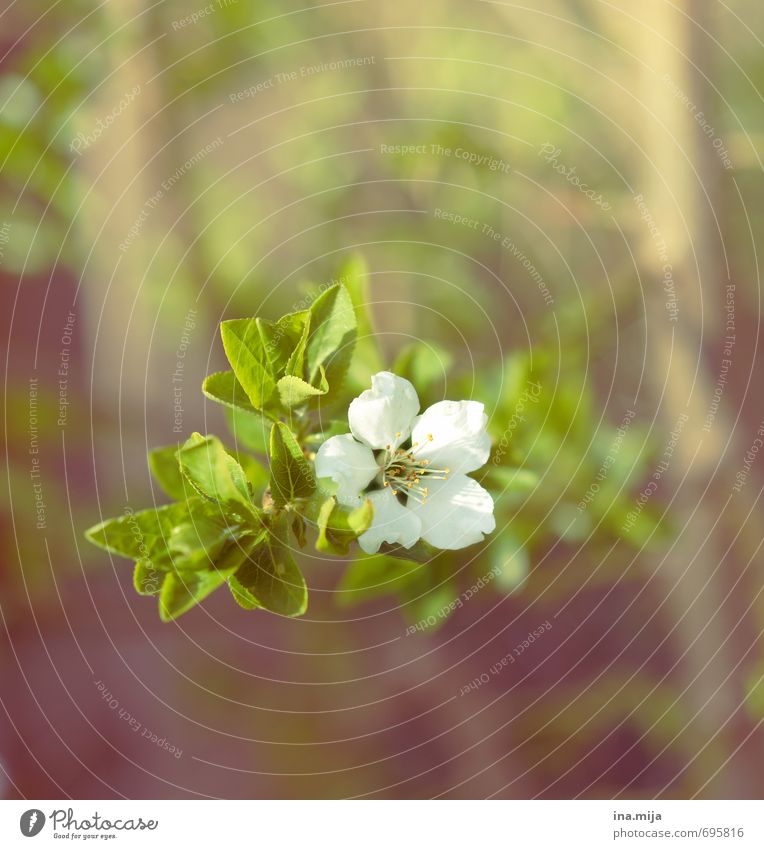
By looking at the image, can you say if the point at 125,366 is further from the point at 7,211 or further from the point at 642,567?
the point at 642,567

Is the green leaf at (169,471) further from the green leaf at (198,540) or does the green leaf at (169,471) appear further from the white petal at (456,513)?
the white petal at (456,513)

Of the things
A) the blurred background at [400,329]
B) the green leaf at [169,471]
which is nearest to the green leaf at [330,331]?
the green leaf at [169,471]

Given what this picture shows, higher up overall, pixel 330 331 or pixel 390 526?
pixel 330 331

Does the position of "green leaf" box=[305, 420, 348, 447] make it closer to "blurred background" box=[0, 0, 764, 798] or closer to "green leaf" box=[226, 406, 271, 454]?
"green leaf" box=[226, 406, 271, 454]

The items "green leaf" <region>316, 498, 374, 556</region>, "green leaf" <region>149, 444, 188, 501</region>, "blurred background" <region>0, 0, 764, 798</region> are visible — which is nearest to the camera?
"green leaf" <region>316, 498, 374, 556</region>

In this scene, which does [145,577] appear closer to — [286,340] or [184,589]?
[184,589]

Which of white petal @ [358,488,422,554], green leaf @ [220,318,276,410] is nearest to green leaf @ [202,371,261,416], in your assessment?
green leaf @ [220,318,276,410]

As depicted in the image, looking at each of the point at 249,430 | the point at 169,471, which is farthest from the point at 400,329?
the point at 169,471
